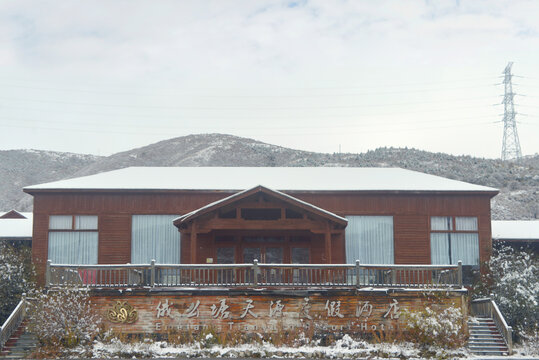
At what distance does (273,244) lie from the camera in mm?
29938

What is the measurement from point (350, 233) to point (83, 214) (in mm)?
→ 12548

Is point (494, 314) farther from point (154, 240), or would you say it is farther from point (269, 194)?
point (154, 240)

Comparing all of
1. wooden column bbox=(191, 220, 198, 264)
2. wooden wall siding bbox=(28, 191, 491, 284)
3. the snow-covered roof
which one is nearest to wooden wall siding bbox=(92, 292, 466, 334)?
wooden column bbox=(191, 220, 198, 264)

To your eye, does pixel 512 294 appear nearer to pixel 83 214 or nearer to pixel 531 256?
→ pixel 531 256

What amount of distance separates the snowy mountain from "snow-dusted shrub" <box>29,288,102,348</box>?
51.1 m

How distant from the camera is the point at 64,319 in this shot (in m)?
22.1

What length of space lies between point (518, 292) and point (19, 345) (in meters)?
18.8

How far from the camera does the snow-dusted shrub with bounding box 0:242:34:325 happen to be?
2447 centimetres

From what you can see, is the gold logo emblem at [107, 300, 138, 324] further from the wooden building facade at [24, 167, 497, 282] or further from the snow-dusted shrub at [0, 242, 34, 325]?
the wooden building facade at [24, 167, 497, 282]

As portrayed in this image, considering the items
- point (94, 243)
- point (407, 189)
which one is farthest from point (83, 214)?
point (407, 189)

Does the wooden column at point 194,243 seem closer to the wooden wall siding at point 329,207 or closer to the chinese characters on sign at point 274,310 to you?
the chinese characters on sign at point 274,310

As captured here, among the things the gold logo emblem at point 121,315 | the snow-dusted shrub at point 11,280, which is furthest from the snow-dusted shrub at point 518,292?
the snow-dusted shrub at point 11,280

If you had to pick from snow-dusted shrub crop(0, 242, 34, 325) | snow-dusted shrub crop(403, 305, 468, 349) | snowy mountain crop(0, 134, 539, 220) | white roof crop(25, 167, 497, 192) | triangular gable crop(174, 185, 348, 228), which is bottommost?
snow-dusted shrub crop(403, 305, 468, 349)

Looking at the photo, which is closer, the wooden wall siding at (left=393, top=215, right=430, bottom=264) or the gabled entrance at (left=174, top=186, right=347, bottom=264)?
the gabled entrance at (left=174, top=186, right=347, bottom=264)
